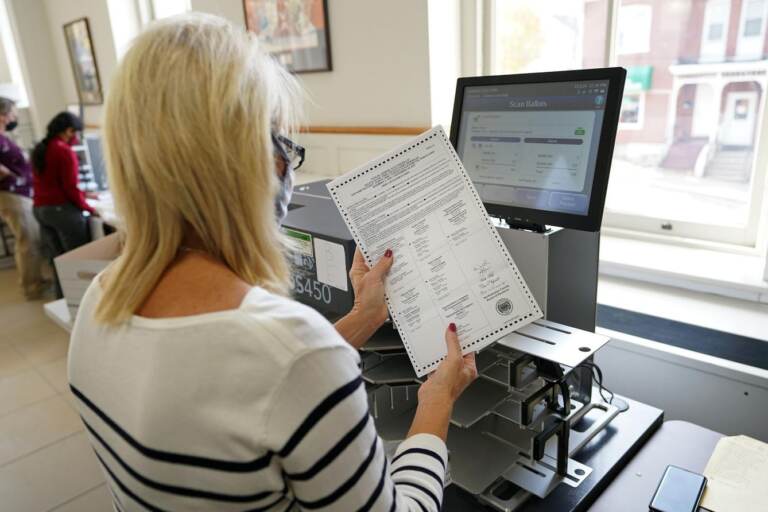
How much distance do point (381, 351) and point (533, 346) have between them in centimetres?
33

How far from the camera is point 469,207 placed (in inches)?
33.3

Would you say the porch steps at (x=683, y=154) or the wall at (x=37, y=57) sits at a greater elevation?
the wall at (x=37, y=57)

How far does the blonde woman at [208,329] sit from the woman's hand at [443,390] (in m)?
0.13

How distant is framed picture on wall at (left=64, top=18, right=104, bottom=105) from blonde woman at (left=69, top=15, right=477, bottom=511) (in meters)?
4.67

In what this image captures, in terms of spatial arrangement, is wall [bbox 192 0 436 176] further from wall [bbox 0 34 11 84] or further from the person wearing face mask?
wall [bbox 0 34 11 84]

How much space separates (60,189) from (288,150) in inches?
136

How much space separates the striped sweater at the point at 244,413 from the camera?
1.66ft

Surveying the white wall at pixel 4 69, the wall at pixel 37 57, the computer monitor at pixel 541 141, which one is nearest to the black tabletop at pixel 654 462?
the computer monitor at pixel 541 141

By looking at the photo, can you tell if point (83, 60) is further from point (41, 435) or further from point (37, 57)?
point (41, 435)

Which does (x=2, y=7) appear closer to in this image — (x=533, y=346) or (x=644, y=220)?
(x=644, y=220)

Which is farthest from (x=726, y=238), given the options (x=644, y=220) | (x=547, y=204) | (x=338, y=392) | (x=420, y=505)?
(x=338, y=392)

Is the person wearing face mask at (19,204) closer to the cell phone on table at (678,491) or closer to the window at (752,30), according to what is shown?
the window at (752,30)

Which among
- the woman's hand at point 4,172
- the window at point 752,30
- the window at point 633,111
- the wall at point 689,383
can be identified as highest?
the window at point 752,30

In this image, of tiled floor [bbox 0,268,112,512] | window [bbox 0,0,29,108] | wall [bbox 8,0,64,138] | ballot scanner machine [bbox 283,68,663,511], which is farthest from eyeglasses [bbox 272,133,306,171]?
window [bbox 0,0,29,108]
